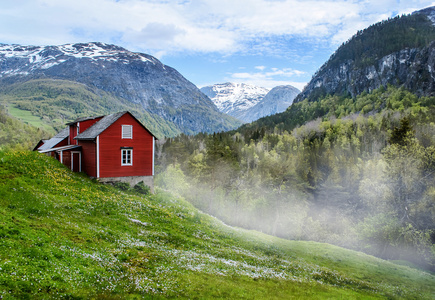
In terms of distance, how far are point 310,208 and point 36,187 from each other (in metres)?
89.3

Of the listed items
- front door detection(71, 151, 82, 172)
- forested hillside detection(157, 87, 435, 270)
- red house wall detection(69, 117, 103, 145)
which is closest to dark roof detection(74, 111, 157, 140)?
red house wall detection(69, 117, 103, 145)

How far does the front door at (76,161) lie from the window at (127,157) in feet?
26.1

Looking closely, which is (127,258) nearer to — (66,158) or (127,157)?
(127,157)

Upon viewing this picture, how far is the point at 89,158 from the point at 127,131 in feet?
23.4

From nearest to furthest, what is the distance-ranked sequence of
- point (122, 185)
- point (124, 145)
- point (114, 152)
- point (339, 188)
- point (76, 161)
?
point (122, 185) → point (114, 152) → point (124, 145) → point (76, 161) → point (339, 188)

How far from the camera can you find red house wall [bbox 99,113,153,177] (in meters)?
41.0

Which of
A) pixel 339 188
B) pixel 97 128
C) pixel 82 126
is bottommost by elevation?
pixel 339 188

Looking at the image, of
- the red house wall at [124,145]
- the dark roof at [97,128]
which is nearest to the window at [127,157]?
the red house wall at [124,145]

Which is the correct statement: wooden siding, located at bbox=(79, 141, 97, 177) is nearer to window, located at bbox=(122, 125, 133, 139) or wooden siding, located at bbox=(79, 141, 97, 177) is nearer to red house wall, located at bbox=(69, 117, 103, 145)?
red house wall, located at bbox=(69, 117, 103, 145)

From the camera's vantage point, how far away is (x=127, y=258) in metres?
17.5

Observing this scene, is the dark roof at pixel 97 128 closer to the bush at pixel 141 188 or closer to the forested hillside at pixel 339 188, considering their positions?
the bush at pixel 141 188

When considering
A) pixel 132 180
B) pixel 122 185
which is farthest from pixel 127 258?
pixel 132 180

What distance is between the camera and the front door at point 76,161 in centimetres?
4362

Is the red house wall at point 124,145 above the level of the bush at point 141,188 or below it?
above
